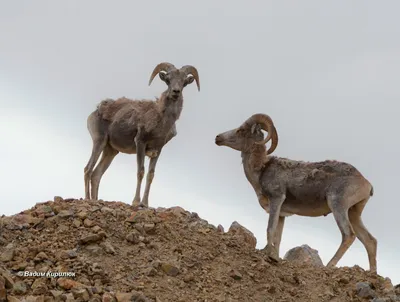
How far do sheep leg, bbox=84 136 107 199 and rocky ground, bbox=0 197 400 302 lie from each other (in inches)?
153

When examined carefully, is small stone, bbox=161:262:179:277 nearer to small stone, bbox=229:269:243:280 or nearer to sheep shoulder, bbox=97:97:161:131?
small stone, bbox=229:269:243:280

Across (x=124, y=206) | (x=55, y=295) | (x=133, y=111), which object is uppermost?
(x=133, y=111)

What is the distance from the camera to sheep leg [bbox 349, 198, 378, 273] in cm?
2039

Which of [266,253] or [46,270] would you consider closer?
[46,270]

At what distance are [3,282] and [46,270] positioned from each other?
1186 mm

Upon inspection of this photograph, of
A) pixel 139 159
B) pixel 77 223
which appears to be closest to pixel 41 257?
pixel 77 223

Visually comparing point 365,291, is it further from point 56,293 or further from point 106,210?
point 56,293

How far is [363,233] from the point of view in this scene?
20.7 metres

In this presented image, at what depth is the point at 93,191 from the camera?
23422 mm

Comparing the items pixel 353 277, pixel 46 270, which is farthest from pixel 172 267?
pixel 353 277

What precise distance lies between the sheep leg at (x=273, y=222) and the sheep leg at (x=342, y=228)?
3.84 ft

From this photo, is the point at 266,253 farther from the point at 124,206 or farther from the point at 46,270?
the point at 46,270

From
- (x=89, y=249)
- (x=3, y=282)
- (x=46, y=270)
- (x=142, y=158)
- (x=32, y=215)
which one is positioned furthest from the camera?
(x=142, y=158)

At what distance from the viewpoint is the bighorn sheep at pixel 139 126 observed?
2227 cm
